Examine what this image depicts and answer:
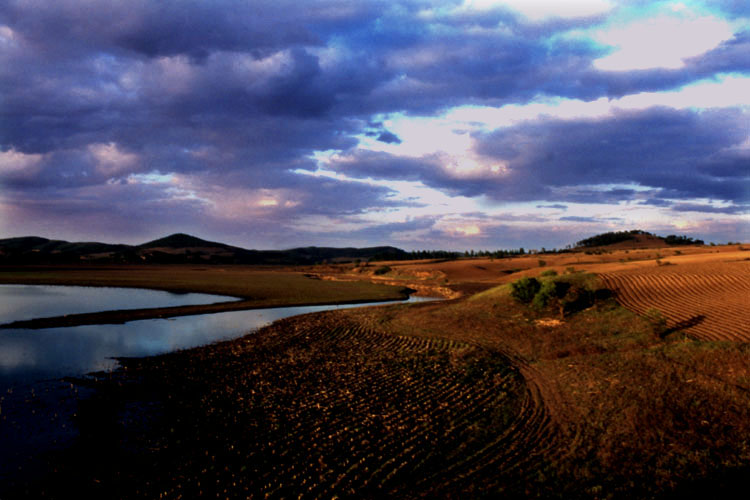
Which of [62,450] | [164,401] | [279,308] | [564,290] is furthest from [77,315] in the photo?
[564,290]

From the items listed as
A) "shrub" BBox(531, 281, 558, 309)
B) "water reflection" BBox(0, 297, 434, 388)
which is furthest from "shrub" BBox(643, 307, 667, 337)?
"water reflection" BBox(0, 297, 434, 388)

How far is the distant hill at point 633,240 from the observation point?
125m

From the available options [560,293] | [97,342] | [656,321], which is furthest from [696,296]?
[97,342]

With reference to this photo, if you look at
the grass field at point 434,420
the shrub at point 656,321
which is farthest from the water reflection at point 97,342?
the shrub at point 656,321

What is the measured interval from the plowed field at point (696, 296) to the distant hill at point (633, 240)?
358 ft

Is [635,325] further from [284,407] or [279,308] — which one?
[279,308]

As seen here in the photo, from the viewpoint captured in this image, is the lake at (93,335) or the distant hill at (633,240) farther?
the distant hill at (633,240)

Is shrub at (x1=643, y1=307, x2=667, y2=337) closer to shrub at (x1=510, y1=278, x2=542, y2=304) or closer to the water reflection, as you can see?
shrub at (x1=510, y1=278, x2=542, y2=304)

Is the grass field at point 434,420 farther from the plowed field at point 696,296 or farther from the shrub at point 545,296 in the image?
the shrub at point 545,296

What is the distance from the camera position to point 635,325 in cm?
1984

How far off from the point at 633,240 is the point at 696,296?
136 metres

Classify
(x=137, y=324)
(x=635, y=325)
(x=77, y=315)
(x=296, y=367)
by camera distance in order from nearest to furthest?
(x=296, y=367) → (x=635, y=325) → (x=137, y=324) → (x=77, y=315)

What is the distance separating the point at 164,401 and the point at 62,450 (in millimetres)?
3424

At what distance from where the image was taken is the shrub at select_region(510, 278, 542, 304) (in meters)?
27.2
